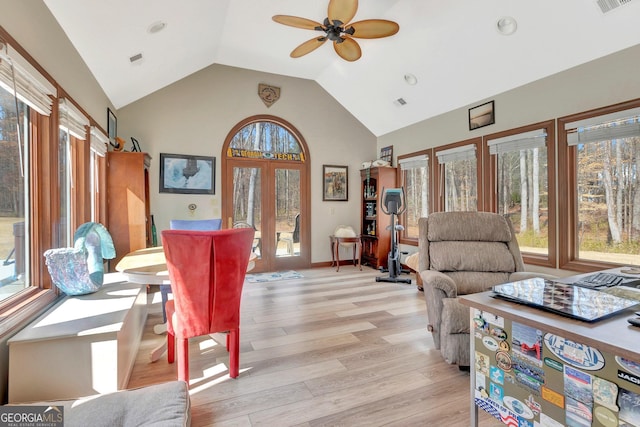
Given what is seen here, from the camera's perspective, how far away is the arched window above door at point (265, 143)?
5262mm

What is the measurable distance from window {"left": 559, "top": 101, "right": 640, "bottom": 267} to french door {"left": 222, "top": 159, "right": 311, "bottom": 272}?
3.89 metres

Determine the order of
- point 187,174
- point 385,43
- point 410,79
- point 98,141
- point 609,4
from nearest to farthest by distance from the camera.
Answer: point 609,4, point 98,141, point 385,43, point 410,79, point 187,174

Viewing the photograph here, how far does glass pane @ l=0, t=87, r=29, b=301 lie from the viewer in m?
1.78

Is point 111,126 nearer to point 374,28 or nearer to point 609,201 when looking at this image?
point 374,28

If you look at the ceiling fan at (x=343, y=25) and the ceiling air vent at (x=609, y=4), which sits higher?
the ceiling fan at (x=343, y=25)

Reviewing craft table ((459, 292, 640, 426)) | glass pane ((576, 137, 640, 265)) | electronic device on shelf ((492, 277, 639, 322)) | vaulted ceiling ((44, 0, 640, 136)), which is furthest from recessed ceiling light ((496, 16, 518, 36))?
craft table ((459, 292, 640, 426))

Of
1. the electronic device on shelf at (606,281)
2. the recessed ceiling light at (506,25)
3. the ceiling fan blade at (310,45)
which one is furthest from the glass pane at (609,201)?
the ceiling fan blade at (310,45)

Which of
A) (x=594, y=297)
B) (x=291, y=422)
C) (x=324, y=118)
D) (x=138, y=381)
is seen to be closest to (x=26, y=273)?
(x=138, y=381)

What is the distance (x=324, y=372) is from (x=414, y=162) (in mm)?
4104

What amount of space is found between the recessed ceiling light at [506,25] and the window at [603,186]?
1.11 meters

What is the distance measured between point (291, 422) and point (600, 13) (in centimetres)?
400

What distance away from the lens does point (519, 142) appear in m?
3.71

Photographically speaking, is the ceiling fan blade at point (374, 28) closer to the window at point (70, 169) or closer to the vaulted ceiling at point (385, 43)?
the vaulted ceiling at point (385, 43)

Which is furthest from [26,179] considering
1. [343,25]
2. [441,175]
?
[441,175]
